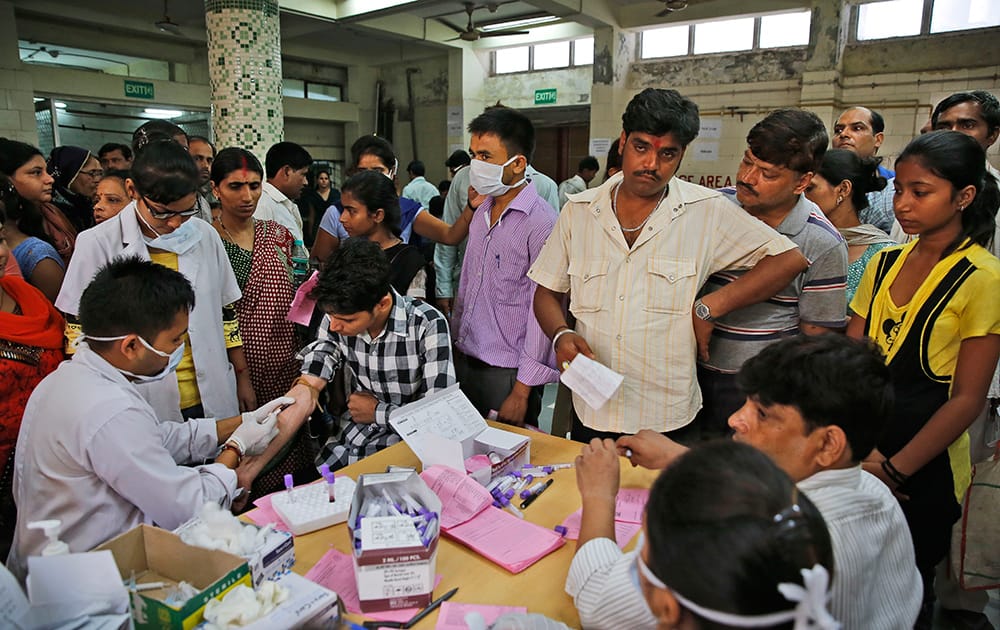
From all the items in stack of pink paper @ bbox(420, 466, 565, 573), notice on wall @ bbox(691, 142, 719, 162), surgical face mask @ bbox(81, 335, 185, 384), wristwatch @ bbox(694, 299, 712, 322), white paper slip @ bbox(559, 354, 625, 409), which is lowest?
stack of pink paper @ bbox(420, 466, 565, 573)

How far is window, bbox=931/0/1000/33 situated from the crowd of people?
17.7 ft

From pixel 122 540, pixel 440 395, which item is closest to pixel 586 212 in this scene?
pixel 440 395

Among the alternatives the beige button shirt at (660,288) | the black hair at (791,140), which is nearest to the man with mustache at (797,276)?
the black hair at (791,140)

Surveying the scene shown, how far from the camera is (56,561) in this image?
1003 millimetres

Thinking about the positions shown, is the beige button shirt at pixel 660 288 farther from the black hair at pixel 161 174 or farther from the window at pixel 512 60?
the window at pixel 512 60

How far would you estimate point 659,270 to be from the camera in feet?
6.22

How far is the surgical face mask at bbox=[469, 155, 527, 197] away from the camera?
2576 mm

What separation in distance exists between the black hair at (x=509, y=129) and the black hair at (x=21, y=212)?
1829mm

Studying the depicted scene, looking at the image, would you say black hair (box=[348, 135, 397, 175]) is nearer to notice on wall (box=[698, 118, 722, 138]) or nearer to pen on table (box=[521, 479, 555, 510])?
pen on table (box=[521, 479, 555, 510])

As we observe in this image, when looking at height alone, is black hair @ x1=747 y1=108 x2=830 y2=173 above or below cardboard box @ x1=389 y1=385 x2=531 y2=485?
above

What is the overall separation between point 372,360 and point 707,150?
7320 mm

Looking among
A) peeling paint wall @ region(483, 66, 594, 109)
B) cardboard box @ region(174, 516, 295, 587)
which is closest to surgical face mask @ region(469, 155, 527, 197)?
cardboard box @ region(174, 516, 295, 587)

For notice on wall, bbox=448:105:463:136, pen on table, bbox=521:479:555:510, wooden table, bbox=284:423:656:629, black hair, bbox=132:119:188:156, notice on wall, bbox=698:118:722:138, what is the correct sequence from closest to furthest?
1. wooden table, bbox=284:423:656:629
2. pen on table, bbox=521:479:555:510
3. black hair, bbox=132:119:188:156
4. notice on wall, bbox=698:118:722:138
5. notice on wall, bbox=448:105:463:136

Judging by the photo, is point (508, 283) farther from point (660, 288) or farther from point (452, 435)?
point (452, 435)
